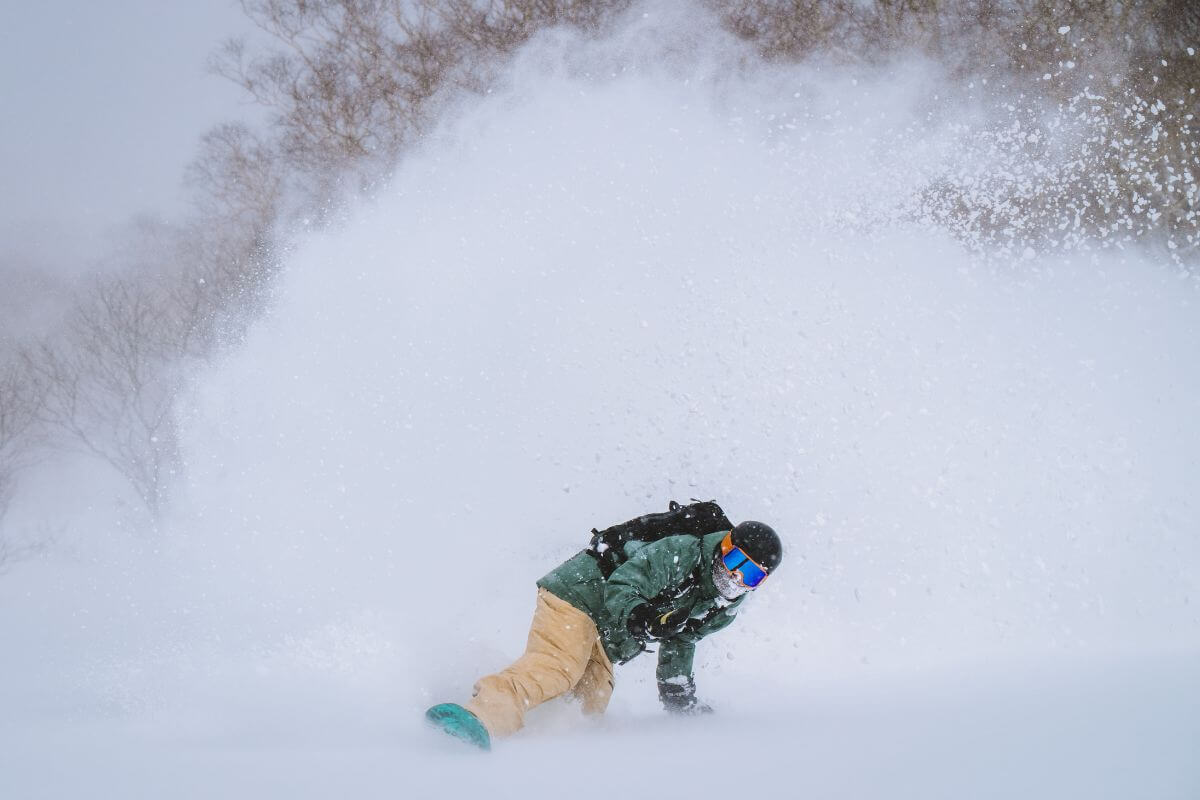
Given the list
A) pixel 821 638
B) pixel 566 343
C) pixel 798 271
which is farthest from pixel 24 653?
pixel 798 271

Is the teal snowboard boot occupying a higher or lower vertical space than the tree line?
lower

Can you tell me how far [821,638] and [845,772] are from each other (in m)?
2.42

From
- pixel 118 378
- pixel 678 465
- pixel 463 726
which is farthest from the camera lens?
pixel 118 378

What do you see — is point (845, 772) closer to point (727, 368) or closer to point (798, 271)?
point (727, 368)

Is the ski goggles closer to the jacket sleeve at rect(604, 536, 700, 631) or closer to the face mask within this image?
the face mask

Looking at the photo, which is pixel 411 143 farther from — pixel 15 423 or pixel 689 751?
pixel 689 751

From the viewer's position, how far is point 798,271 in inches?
248

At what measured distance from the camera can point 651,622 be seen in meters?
2.87

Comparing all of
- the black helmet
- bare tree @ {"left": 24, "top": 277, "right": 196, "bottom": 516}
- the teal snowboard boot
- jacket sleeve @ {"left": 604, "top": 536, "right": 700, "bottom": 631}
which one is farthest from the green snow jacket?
bare tree @ {"left": 24, "top": 277, "right": 196, "bottom": 516}

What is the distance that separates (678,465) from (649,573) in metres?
2.45

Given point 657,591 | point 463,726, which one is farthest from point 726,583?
point 463,726

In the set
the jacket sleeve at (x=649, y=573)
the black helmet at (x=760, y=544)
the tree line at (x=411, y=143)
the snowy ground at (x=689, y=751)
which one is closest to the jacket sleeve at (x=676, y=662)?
the snowy ground at (x=689, y=751)

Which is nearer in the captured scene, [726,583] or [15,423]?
[726,583]

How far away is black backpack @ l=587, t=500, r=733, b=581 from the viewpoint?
2992 millimetres
